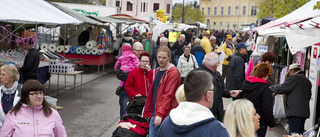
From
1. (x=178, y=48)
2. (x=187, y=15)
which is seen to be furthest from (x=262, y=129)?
(x=187, y=15)

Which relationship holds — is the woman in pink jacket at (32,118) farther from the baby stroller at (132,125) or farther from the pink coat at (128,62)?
the pink coat at (128,62)

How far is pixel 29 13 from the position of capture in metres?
9.06

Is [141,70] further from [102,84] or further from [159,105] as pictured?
[102,84]

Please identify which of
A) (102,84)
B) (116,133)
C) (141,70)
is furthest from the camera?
(102,84)

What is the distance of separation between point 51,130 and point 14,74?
4.97 feet

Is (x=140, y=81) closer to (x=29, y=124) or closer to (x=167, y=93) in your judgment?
(x=167, y=93)

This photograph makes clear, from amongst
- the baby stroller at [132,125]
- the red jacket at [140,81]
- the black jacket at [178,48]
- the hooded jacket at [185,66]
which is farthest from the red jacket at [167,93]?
the black jacket at [178,48]

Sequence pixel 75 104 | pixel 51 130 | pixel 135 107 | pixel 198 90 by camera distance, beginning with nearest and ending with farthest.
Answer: pixel 198 90, pixel 51 130, pixel 135 107, pixel 75 104

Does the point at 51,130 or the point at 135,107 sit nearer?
the point at 51,130

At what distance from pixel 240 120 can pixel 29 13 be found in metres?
6.98

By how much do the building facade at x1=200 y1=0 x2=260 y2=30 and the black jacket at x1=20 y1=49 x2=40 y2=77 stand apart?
84.2 metres

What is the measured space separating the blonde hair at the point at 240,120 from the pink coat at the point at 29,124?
2104 mm

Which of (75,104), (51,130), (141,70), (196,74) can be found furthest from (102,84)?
(196,74)

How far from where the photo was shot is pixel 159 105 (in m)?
5.00
